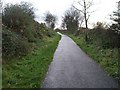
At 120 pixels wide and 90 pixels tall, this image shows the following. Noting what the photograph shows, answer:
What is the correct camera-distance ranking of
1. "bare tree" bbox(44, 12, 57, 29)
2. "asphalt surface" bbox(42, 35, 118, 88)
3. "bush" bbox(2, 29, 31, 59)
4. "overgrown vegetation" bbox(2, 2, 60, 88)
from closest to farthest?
"asphalt surface" bbox(42, 35, 118, 88), "overgrown vegetation" bbox(2, 2, 60, 88), "bush" bbox(2, 29, 31, 59), "bare tree" bbox(44, 12, 57, 29)

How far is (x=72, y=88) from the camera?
9.75 meters

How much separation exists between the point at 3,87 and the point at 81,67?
19.6ft

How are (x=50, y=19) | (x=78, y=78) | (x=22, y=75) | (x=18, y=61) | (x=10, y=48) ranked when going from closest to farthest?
(x=78, y=78) < (x=22, y=75) < (x=18, y=61) < (x=10, y=48) < (x=50, y=19)

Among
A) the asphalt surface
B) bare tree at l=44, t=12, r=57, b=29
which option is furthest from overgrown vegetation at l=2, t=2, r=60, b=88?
bare tree at l=44, t=12, r=57, b=29

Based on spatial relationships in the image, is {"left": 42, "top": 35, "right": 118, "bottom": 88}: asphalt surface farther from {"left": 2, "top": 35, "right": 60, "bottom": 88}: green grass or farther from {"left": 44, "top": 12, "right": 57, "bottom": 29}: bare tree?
{"left": 44, "top": 12, "right": 57, "bottom": 29}: bare tree

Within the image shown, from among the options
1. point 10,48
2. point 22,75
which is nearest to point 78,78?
point 22,75

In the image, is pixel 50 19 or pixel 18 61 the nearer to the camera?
pixel 18 61

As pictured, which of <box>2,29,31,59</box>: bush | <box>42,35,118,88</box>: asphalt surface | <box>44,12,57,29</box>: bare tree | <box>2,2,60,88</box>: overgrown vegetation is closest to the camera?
<box>42,35,118,88</box>: asphalt surface

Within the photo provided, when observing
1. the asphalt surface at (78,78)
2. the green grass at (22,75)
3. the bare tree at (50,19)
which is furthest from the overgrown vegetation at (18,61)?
the bare tree at (50,19)

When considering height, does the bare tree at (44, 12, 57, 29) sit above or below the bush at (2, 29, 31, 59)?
above

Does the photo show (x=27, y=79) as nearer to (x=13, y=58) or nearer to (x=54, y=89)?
(x=54, y=89)

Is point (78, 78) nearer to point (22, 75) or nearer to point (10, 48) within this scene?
point (22, 75)

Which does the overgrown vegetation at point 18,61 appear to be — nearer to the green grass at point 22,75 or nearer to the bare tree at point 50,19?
the green grass at point 22,75

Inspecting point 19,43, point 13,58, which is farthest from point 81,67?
point 19,43
